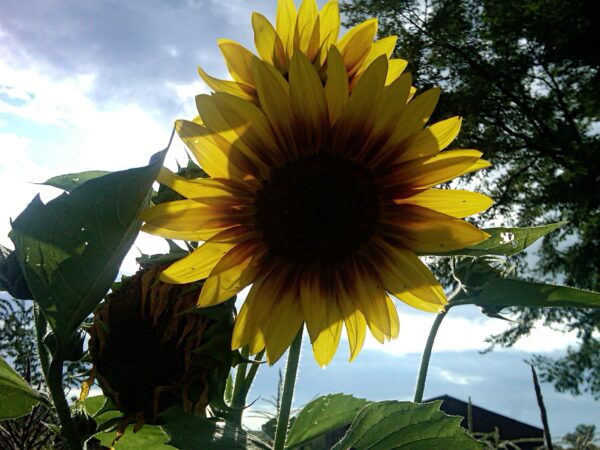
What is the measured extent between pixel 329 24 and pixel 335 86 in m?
0.12

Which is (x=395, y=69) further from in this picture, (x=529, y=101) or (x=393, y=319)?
(x=529, y=101)

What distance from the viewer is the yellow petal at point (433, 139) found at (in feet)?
1.74

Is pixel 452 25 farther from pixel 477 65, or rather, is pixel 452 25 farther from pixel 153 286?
pixel 153 286

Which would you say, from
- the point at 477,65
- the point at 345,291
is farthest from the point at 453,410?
the point at 477,65

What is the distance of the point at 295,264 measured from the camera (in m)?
0.59

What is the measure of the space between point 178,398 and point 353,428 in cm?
14

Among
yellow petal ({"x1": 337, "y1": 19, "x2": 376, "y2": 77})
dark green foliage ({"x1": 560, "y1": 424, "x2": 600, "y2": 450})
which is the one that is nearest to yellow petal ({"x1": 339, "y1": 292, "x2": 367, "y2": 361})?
yellow petal ({"x1": 337, "y1": 19, "x2": 376, "y2": 77})

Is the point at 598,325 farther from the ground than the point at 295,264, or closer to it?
farther from the ground

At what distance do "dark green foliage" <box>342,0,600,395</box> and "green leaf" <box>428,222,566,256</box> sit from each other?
640 centimetres

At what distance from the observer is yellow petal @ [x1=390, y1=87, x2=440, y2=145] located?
0.51 meters

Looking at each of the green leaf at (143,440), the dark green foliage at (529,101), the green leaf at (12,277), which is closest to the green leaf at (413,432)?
the green leaf at (143,440)

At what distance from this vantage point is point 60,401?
0.50 metres

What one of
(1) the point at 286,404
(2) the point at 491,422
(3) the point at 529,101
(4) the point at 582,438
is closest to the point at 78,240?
(1) the point at 286,404

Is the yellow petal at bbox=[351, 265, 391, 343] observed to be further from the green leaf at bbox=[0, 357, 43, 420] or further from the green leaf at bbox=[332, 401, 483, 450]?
the green leaf at bbox=[0, 357, 43, 420]
